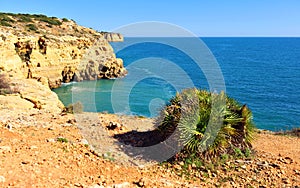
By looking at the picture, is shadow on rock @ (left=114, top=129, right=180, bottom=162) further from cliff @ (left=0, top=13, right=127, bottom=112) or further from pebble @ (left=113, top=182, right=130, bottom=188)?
cliff @ (left=0, top=13, right=127, bottom=112)

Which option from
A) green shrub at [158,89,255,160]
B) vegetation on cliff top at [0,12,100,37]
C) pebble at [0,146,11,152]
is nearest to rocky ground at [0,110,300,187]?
pebble at [0,146,11,152]

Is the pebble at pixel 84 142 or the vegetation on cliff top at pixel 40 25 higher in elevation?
the vegetation on cliff top at pixel 40 25

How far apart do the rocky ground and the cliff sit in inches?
469

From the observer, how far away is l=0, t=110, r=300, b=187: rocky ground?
243 inches

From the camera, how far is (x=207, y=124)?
842 centimetres

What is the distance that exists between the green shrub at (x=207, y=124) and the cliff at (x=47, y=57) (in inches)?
514

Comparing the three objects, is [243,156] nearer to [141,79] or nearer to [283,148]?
[283,148]

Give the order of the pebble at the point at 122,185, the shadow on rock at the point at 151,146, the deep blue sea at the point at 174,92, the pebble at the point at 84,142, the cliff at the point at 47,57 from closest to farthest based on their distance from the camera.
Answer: the pebble at the point at 122,185, the shadow on rock at the point at 151,146, the pebble at the point at 84,142, the deep blue sea at the point at 174,92, the cliff at the point at 47,57

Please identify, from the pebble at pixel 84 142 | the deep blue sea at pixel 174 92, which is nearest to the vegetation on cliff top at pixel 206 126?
the pebble at pixel 84 142

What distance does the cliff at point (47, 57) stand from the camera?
3384cm

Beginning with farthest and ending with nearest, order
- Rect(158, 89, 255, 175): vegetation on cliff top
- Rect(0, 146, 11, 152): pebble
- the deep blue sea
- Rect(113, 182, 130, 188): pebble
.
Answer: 1. the deep blue sea
2. Rect(158, 89, 255, 175): vegetation on cliff top
3. Rect(0, 146, 11, 152): pebble
4. Rect(113, 182, 130, 188): pebble

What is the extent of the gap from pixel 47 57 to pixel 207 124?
1503 inches

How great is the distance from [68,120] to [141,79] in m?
44.5

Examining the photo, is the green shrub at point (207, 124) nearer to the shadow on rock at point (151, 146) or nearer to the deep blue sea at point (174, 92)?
the shadow on rock at point (151, 146)
